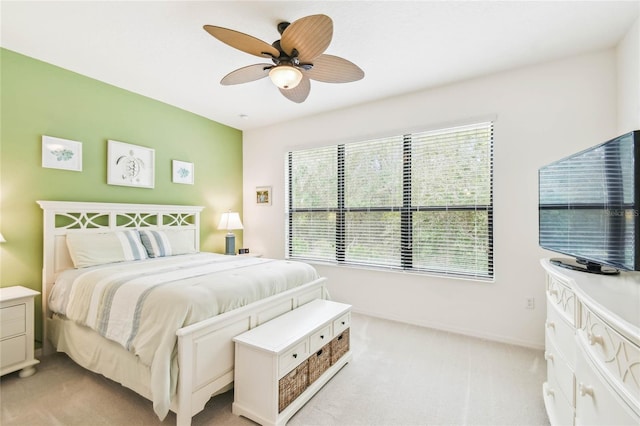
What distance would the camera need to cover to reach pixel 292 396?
74.0 inches

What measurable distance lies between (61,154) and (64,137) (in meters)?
0.18

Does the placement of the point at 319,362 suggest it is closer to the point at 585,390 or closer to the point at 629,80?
the point at 585,390

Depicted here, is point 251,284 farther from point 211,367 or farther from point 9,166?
point 9,166

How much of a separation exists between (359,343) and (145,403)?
1.83m

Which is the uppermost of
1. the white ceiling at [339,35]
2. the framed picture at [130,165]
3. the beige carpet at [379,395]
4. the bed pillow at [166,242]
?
the white ceiling at [339,35]

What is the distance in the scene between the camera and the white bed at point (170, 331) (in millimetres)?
1657

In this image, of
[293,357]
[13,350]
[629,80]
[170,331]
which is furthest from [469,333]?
[13,350]

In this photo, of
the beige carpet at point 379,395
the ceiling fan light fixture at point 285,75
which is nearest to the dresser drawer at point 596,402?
the beige carpet at point 379,395

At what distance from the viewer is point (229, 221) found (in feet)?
14.4

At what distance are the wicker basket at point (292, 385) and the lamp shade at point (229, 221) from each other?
2.80m

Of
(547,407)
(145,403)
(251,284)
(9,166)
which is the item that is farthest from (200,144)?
(547,407)

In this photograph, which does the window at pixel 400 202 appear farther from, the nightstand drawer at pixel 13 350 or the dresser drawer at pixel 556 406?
the nightstand drawer at pixel 13 350

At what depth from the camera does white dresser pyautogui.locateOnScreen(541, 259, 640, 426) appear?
85cm

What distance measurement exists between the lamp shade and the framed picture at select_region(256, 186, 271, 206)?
18.7 inches
